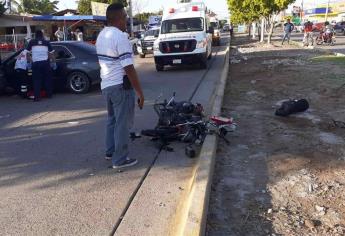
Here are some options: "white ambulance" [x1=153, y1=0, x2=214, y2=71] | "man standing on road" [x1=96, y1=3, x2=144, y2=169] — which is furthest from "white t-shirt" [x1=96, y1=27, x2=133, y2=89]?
"white ambulance" [x1=153, y1=0, x2=214, y2=71]

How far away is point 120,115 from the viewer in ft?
17.9

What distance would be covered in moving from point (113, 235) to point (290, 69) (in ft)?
43.0

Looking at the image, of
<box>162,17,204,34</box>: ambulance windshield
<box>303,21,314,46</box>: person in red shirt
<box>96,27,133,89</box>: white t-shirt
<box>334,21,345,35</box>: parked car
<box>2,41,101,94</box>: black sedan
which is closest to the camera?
<box>96,27,133,89</box>: white t-shirt

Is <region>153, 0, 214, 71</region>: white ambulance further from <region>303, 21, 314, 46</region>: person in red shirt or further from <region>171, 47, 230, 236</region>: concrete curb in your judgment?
<region>303, 21, 314, 46</region>: person in red shirt

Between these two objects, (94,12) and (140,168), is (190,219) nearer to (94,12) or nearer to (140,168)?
(140,168)

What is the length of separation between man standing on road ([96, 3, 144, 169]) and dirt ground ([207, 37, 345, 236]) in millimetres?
1235

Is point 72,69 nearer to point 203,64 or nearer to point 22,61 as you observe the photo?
point 22,61

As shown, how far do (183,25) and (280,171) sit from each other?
46.7ft

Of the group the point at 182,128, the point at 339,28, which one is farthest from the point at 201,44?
the point at 339,28

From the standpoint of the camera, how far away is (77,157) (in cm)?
635

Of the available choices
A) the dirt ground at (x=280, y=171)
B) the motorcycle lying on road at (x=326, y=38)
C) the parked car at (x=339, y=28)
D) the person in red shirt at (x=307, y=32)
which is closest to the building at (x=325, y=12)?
the parked car at (x=339, y=28)

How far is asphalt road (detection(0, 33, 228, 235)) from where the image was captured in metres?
4.34

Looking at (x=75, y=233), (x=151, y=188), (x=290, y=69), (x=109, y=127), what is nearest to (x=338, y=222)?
(x=151, y=188)

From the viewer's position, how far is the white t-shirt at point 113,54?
5.16m
